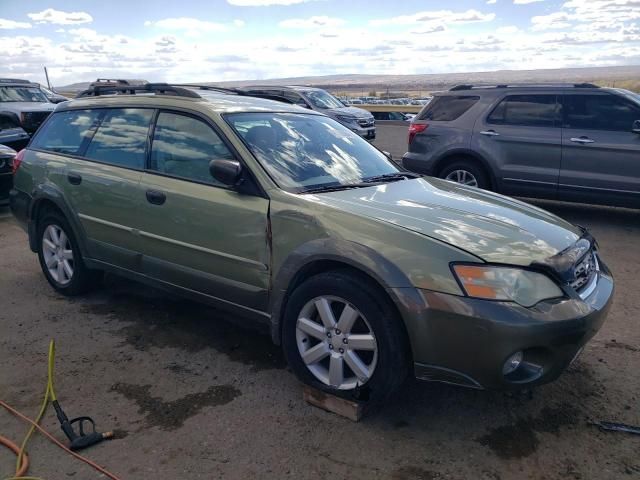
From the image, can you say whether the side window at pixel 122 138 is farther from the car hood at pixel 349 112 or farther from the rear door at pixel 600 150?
the car hood at pixel 349 112

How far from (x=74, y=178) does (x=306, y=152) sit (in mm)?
1966

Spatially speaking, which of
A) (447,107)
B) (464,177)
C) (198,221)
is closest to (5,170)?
(198,221)

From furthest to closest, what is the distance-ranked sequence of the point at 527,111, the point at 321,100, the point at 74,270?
the point at 321,100 → the point at 527,111 → the point at 74,270

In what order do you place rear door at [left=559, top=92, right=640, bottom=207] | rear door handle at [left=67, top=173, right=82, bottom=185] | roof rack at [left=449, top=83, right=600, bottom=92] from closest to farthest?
rear door handle at [left=67, top=173, right=82, bottom=185] < rear door at [left=559, top=92, right=640, bottom=207] < roof rack at [left=449, top=83, right=600, bottom=92]

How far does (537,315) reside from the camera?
2.78 m

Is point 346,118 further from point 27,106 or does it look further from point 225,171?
point 225,171

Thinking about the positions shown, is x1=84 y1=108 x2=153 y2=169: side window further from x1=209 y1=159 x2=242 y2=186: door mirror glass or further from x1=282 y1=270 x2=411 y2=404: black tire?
x1=282 y1=270 x2=411 y2=404: black tire

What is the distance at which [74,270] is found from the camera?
4898 millimetres

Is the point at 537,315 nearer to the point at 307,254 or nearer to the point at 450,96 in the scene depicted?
the point at 307,254

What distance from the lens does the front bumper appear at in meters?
2.75

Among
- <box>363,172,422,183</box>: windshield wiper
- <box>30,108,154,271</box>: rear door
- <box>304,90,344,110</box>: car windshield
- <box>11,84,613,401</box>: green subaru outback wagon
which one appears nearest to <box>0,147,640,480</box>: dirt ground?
<box>11,84,613,401</box>: green subaru outback wagon

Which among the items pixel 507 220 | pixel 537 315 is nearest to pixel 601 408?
pixel 537 315

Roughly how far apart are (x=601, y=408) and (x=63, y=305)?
13.0 ft

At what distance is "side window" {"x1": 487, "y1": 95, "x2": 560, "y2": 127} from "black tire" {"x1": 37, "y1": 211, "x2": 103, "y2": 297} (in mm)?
5576
